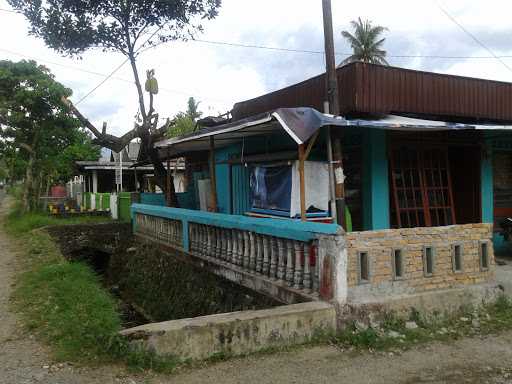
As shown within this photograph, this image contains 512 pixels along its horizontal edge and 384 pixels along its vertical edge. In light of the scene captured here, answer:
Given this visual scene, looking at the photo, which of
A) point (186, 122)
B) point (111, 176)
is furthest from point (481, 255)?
point (186, 122)

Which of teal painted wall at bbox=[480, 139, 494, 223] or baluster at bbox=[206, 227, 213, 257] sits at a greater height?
teal painted wall at bbox=[480, 139, 494, 223]

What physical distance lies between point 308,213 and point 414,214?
7.32 ft

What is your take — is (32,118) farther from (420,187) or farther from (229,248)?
(420,187)

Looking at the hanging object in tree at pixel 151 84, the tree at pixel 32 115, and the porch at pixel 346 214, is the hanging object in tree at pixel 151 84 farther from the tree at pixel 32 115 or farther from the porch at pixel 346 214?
the tree at pixel 32 115

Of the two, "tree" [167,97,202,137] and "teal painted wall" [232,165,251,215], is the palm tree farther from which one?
"teal painted wall" [232,165,251,215]

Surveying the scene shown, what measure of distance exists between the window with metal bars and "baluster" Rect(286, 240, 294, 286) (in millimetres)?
2886

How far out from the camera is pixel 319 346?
4227 millimetres

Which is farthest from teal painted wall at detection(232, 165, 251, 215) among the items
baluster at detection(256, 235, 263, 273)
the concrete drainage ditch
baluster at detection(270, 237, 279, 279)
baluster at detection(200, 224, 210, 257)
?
baluster at detection(270, 237, 279, 279)

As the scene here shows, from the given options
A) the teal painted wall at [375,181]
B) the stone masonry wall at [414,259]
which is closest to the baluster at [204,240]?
the teal painted wall at [375,181]

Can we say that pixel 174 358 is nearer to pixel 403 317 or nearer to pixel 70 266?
pixel 403 317

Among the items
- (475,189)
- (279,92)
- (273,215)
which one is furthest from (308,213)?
(475,189)

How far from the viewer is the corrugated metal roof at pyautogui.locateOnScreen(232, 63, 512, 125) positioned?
6812mm

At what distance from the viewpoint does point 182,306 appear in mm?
7348

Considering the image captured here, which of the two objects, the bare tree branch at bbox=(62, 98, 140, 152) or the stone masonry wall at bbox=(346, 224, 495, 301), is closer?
the stone masonry wall at bbox=(346, 224, 495, 301)
